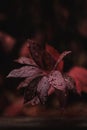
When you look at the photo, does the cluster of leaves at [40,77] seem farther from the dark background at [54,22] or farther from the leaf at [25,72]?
the dark background at [54,22]

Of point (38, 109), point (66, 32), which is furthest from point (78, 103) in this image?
point (66, 32)

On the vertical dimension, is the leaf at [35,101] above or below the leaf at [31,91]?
below

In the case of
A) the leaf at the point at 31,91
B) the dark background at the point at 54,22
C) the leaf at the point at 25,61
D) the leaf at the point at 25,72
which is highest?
the dark background at the point at 54,22

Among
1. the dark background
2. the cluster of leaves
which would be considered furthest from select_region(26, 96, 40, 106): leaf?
the dark background

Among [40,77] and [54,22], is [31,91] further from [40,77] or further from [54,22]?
[54,22]

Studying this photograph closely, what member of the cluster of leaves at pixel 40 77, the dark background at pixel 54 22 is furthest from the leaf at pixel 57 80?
the dark background at pixel 54 22

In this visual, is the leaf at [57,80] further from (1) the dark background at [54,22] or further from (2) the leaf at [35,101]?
(1) the dark background at [54,22]

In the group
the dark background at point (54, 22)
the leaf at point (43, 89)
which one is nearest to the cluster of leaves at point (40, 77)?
the leaf at point (43, 89)

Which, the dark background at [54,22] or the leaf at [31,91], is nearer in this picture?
the leaf at [31,91]
